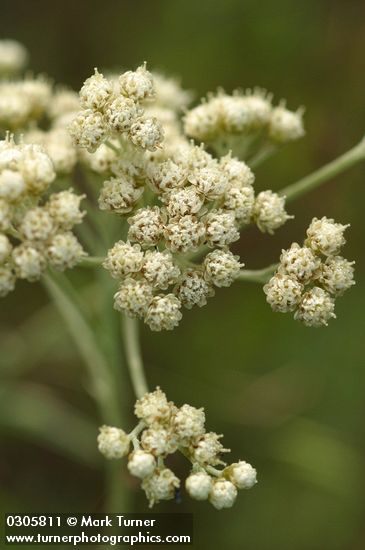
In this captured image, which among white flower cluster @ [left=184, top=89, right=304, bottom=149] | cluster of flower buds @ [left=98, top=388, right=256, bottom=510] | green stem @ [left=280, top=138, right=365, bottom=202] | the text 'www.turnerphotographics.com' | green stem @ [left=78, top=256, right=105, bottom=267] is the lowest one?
cluster of flower buds @ [left=98, top=388, right=256, bottom=510]

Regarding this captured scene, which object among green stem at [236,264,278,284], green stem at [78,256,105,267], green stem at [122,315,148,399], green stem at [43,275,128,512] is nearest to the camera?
green stem at [78,256,105,267]

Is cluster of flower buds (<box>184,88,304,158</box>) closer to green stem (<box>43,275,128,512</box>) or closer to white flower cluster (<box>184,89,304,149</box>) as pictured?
white flower cluster (<box>184,89,304,149</box>)

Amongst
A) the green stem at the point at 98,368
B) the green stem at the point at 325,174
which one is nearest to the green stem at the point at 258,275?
the green stem at the point at 325,174

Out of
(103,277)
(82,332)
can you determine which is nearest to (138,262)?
(103,277)

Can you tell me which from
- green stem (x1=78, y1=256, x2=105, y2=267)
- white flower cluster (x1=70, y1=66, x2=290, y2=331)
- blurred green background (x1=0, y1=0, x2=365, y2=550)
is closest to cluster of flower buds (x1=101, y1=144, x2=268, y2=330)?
white flower cluster (x1=70, y1=66, x2=290, y2=331)

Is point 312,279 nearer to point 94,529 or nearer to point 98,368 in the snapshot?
point 98,368

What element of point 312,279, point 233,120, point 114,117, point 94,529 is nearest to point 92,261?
point 114,117

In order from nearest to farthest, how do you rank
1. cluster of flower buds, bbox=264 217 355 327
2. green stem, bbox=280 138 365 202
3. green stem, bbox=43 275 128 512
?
cluster of flower buds, bbox=264 217 355 327, green stem, bbox=280 138 365 202, green stem, bbox=43 275 128 512
